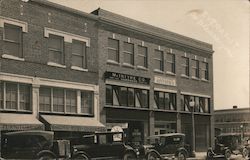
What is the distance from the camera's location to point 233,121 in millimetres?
12555

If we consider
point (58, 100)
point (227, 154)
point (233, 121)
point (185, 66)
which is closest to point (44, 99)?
point (58, 100)

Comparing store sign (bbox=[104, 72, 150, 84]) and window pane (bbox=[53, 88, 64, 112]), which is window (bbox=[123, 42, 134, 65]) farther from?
window pane (bbox=[53, 88, 64, 112])

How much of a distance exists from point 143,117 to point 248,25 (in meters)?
4.21

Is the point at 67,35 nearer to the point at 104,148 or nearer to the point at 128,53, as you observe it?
the point at 128,53

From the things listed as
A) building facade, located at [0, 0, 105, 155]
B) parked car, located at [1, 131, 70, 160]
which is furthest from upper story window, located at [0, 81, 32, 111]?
parked car, located at [1, 131, 70, 160]

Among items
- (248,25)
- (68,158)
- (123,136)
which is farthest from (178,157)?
(248,25)

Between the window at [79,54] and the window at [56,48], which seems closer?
the window at [56,48]

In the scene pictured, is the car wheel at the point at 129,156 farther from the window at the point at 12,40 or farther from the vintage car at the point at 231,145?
the vintage car at the point at 231,145

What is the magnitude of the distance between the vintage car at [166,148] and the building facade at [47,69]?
4.32 feet

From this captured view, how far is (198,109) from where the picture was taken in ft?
35.1

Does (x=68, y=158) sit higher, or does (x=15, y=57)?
(x=15, y=57)

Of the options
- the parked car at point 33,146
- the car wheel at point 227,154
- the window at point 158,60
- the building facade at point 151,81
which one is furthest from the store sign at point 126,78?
the car wheel at point 227,154

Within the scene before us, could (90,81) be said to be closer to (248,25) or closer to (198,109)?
(198,109)

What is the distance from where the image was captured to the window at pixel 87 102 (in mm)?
8672
